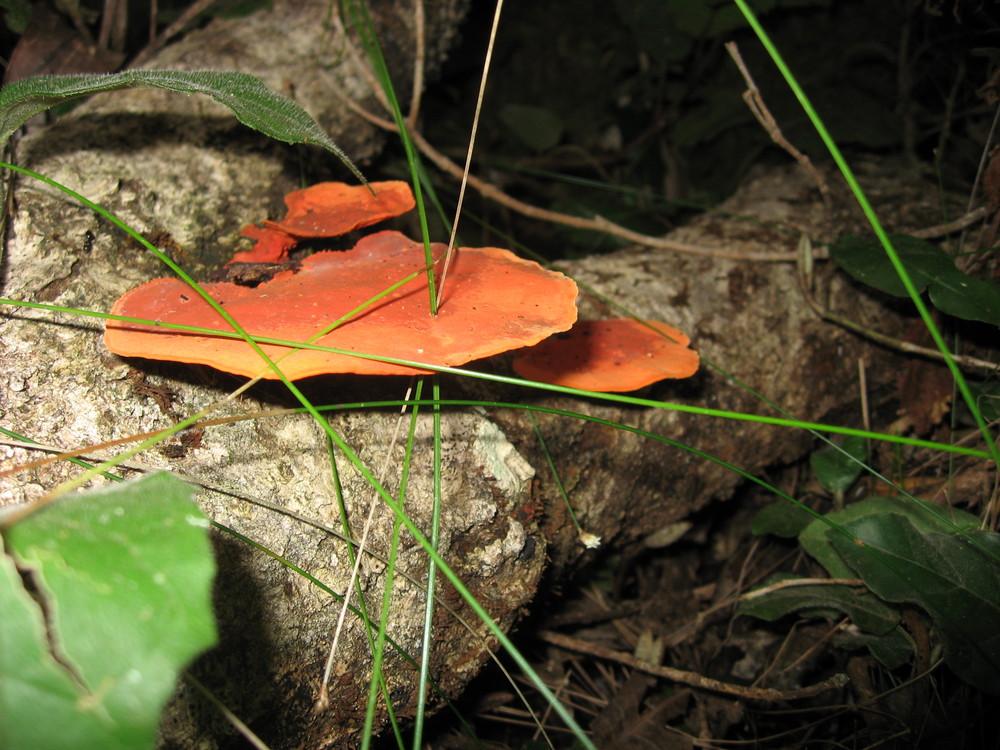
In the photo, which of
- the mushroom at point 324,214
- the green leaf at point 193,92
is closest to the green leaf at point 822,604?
the mushroom at point 324,214

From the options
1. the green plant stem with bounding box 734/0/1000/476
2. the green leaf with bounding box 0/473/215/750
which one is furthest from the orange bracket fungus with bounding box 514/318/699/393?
the green leaf with bounding box 0/473/215/750

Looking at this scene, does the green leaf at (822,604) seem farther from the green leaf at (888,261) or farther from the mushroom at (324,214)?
the mushroom at (324,214)

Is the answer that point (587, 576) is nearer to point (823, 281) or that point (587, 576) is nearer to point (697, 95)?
point (823, 281)

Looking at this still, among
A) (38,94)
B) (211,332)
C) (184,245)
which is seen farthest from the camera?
(184,245)

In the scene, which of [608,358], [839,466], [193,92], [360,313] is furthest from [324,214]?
[839,466]

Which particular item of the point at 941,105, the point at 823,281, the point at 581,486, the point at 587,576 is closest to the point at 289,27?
the point at 581,486
